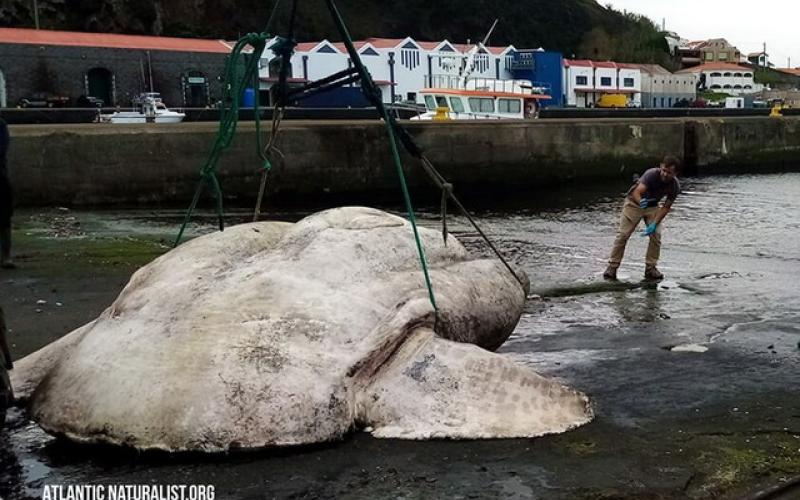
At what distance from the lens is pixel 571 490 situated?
173 inches

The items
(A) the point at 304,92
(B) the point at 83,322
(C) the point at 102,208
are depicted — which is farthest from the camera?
(C) the point at 102,208

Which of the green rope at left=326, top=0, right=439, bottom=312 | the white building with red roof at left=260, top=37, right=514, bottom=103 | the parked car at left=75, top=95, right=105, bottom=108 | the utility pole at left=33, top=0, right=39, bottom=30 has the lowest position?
the green rope at left=326, top=0, right=439, bottom=312

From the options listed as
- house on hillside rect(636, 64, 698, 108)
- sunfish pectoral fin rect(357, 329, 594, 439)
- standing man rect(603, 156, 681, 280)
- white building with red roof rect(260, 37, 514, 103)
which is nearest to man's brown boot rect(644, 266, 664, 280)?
standing man rect(603, 156, 681, 280)

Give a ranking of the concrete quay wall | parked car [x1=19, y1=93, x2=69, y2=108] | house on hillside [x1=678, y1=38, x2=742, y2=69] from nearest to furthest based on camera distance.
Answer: the concrete quay wall, parked car [x1=19, y1=93, x2=69, y2=108], house on hillside [x1=678, y1=38, x2=742, y2=69]

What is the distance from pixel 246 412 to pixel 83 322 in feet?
13.4

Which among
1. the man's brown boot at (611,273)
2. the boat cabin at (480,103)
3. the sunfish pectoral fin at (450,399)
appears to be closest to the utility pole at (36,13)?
the boat cabin at (480,103)

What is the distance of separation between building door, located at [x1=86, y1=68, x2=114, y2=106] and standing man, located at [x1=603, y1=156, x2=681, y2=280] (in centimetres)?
4386

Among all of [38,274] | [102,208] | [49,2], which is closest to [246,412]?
[38,274]

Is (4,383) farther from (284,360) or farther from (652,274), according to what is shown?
(652,274)

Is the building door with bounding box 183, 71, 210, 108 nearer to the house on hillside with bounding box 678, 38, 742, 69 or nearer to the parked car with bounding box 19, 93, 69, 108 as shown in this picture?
the parked car with bounding box 19, 93, 69, 108

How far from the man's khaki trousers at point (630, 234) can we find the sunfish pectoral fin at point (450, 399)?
6717 millimetres

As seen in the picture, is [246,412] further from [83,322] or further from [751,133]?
[751,133]

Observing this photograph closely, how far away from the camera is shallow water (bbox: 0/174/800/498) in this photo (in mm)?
4457

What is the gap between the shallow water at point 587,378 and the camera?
4.46 meters
